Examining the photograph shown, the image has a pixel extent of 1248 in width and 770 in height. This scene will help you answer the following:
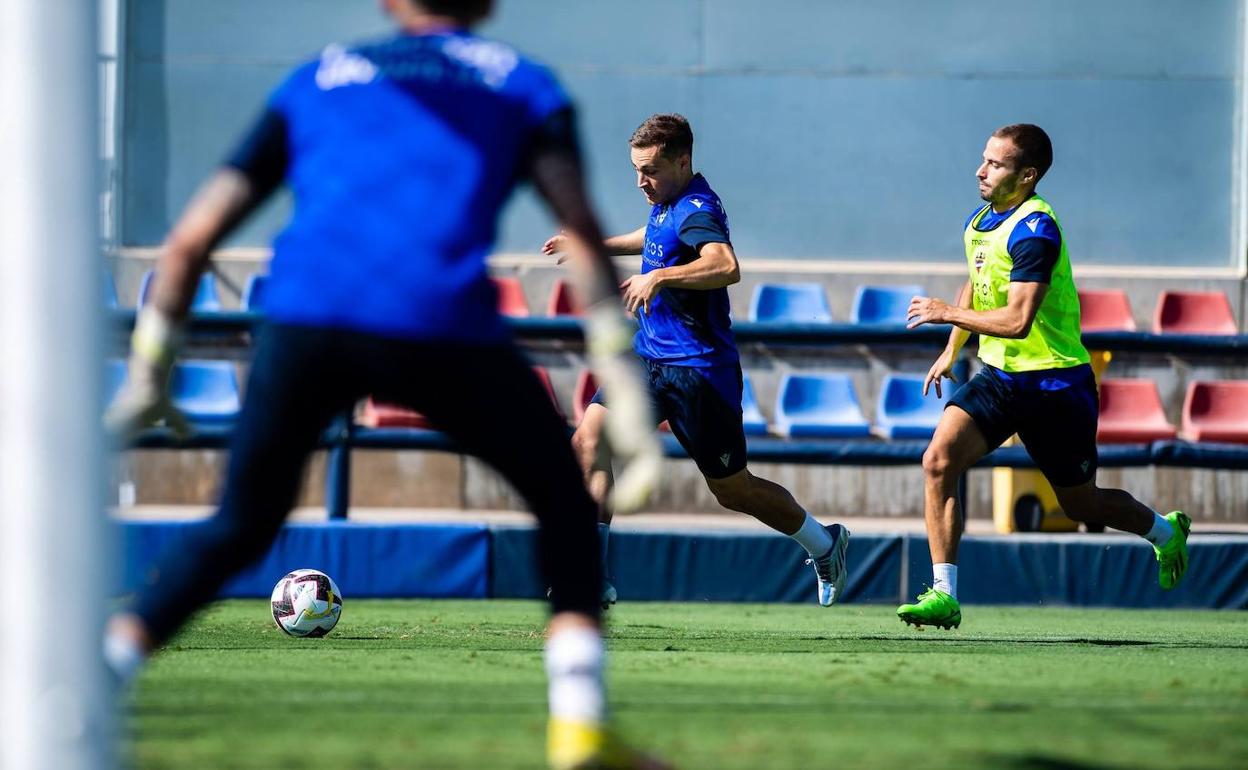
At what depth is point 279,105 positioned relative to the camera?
3484 mm

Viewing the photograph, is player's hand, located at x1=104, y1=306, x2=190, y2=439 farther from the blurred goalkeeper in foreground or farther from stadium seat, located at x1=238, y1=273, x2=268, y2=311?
stadium seat, located at x1=238, y1=273, x2=268, y2=311

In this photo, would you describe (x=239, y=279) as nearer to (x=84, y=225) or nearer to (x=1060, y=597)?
(x=1060, y=597)

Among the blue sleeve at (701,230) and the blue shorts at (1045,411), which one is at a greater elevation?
the blue sleeve at (701,230)

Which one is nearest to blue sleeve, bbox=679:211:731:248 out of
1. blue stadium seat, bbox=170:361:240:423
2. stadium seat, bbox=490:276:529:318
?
blue stadium seat, bbox=170:361:240:423

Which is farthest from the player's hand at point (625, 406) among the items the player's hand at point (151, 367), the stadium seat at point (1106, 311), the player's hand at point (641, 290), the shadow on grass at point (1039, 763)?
the stadium seat at point (1106, 311)

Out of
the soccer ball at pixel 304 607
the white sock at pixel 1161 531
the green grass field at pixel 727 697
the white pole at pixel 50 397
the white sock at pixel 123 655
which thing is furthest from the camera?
the white sock at pixel 1161 531

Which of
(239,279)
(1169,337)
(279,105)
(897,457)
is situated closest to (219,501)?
(279,105)

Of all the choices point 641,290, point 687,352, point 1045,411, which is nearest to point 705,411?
point 687,352

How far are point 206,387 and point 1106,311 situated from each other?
7.56m

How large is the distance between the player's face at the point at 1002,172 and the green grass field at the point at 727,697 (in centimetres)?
191

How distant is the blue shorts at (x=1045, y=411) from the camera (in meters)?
7.17

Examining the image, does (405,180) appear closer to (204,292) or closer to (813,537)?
(813,537)

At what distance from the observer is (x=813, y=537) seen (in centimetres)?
Result: 762

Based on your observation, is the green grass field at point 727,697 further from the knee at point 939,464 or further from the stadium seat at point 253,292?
the stadium seat at point 253,292
